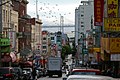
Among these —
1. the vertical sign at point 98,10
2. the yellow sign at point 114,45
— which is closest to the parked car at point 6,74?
the yellow sign at point 114,45

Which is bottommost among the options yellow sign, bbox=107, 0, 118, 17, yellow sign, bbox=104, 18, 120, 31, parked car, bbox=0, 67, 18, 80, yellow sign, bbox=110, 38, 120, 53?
parked car, bbox=0, 67, 18, 80

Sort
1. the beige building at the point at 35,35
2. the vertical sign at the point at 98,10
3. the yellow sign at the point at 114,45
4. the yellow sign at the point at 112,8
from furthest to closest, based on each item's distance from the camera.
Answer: the beige building at the point at 35,35, the vertical sign at the point at 98,10, the yellow sign at the point at 114,45, the yellow sign at the point at 112,8

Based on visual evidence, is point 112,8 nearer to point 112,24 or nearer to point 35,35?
point 112,24

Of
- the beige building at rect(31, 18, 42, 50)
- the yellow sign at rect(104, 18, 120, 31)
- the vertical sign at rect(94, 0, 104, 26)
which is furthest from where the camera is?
the beige building at rect(31, 18, 42, 50)

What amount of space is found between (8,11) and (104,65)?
51.2 feet

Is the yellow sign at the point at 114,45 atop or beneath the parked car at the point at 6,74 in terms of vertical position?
atop

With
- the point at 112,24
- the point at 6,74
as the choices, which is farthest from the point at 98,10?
the point at 6,74

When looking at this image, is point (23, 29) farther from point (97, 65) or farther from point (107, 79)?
point (107, 79)

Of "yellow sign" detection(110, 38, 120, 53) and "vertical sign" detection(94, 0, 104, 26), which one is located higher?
"vertical sign" detection(94, 0, 104, 26)

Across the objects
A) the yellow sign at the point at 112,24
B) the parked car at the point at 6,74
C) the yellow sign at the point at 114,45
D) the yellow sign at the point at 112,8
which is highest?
the yellow sign at the point at 112,8

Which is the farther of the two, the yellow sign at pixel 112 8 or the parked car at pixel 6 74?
the yellow sign at pixel 112 8

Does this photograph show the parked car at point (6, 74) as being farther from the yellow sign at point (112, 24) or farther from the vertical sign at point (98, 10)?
the vertical sign at point (98, 10)

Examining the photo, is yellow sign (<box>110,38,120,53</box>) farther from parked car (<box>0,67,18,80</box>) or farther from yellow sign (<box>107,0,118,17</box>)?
parked car (<box>0,67,18,80</box>)

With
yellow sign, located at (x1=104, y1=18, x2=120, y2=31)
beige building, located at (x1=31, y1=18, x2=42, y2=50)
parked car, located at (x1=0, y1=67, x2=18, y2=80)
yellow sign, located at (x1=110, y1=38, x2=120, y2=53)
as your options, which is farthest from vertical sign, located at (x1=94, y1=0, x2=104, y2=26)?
beige building, located at (x1=31, y1=18, x2=42, y2=50)
